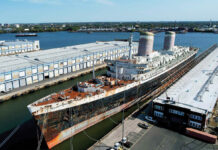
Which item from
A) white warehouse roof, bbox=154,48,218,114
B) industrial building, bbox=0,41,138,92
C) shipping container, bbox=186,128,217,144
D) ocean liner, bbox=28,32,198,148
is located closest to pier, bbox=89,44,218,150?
shipping container, bbox=186,128,217,144

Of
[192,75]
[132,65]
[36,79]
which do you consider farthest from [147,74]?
[36,79]

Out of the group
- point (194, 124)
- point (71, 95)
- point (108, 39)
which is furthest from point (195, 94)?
point (108, 39)

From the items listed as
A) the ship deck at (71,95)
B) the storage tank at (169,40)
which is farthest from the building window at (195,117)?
the storage tank at (169,40)

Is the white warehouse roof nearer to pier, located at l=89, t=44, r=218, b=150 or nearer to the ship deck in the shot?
pier, located at l=89, t=44, r=218, b=150

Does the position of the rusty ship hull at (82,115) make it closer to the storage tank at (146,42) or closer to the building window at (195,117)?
the storage tank at (146,42)

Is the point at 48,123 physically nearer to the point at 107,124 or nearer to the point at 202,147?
the point at 107,124

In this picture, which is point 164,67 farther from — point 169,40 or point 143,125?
point 143,125
